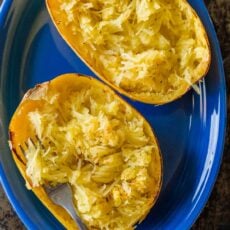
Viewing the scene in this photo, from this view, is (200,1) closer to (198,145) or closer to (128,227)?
(198,145)

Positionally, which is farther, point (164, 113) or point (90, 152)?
point (164, 113)

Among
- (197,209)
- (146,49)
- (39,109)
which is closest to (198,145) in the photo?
(197,209)

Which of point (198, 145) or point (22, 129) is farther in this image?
point (198, 145)
